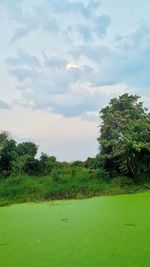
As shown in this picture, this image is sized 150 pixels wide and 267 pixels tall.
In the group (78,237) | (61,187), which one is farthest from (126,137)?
(78,237)

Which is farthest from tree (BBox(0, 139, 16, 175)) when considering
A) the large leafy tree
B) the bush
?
the bush

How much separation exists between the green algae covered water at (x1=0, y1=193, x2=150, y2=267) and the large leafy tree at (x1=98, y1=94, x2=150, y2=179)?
368cm

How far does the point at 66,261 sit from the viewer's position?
3.80 meters

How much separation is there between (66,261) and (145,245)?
94cm

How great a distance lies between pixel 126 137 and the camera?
1119 cm

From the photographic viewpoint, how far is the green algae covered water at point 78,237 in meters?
3.83

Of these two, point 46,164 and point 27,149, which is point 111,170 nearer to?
point 46,164

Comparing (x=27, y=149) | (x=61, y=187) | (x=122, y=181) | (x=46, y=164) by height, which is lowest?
(x=61, y=187)

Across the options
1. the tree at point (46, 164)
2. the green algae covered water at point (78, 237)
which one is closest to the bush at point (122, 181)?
the tree at point (46, 164)

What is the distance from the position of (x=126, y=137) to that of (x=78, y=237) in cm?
654

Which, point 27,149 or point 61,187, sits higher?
point 27,149

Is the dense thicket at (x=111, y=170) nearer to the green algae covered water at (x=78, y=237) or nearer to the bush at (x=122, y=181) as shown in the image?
the bush at (x=122, y=181)

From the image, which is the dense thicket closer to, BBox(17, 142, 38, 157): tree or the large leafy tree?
the large leafy tree

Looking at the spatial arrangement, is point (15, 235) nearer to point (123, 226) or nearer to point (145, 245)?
point (123, 226)
